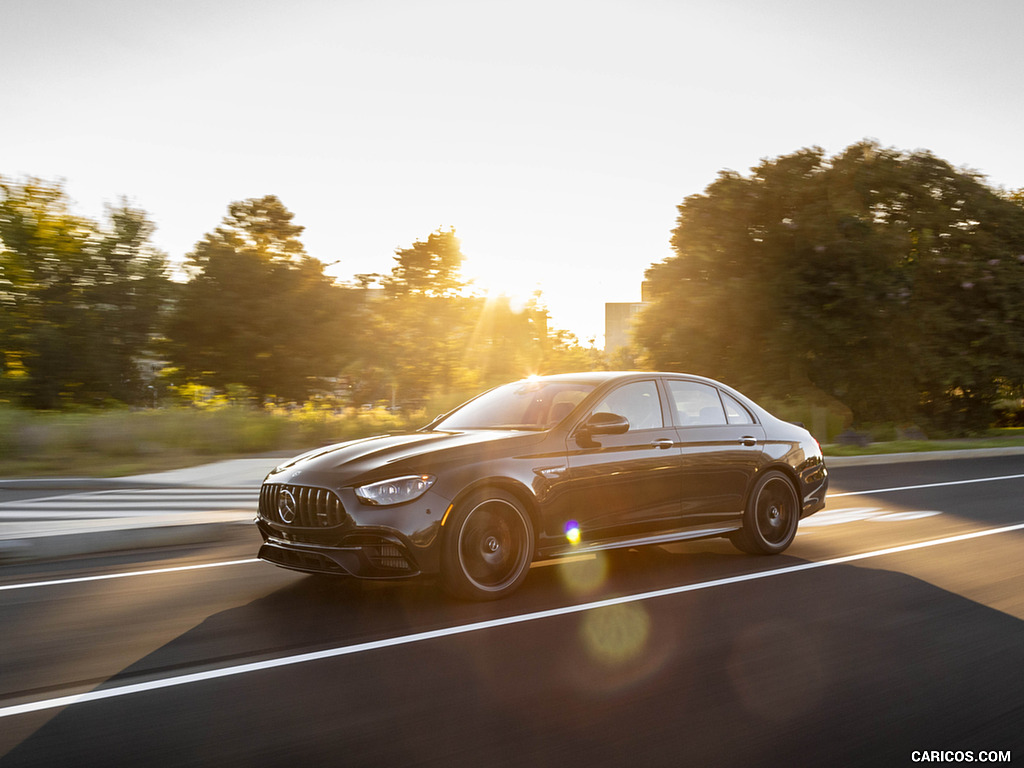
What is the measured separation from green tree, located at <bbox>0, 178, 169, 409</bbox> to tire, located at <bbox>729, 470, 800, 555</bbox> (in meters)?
15.0

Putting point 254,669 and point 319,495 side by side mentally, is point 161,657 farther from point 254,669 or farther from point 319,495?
point 319,495

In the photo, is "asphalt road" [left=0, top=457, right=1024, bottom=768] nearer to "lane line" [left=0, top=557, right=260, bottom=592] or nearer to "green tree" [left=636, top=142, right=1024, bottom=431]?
"lane line" [left=0, top=557, right=260, bottom=592]

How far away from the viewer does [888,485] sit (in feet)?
45.4

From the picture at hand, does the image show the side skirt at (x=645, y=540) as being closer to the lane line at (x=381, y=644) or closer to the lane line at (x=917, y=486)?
the lane line at (x=381, y=644)

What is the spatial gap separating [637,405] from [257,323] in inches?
622

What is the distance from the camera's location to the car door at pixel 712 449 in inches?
288

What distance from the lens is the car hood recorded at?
5879mm

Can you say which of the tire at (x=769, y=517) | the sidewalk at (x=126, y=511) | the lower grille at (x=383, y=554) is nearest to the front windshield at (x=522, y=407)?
the lower grille at (x=383, y=554)

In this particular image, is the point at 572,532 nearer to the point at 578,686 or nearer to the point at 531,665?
the point at 531,665

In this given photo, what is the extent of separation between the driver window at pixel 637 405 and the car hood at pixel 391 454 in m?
0.83

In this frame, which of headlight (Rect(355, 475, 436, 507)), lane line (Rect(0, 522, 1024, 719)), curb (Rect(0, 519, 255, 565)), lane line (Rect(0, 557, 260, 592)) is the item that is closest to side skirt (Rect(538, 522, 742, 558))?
lane line (Rect(0, 522, 1024, 719))

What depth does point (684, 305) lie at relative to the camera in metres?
24.2

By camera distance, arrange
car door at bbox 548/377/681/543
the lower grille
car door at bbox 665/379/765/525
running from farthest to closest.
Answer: car door at bbox 665/379/765/525 → car door at bbox 548/377/681/543 → the lower grille

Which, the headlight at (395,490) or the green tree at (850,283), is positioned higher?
the green tree at (850,283)
